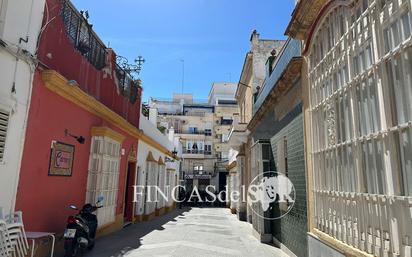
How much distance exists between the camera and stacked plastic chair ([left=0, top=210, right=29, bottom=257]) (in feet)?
15.4

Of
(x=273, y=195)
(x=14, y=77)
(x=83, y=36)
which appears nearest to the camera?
(x=14, y=77)

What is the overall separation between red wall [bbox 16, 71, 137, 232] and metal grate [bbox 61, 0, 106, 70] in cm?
163

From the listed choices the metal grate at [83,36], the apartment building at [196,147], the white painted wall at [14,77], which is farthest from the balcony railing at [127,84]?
the apartment building at [196,147]

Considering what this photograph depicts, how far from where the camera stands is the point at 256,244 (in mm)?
8977

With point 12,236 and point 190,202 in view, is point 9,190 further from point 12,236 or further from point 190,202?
point 190,202

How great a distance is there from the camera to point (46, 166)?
6.45 m

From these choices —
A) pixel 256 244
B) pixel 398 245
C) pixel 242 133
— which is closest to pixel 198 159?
pixel 242 133

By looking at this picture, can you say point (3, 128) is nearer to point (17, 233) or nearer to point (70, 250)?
point (17, 233)

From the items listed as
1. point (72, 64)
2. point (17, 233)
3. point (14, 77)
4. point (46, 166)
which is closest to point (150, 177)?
point (72, 64)

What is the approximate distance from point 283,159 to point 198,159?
32333mm

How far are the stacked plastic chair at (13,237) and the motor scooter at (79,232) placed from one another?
1185 mm

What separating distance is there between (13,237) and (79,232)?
1.91 m

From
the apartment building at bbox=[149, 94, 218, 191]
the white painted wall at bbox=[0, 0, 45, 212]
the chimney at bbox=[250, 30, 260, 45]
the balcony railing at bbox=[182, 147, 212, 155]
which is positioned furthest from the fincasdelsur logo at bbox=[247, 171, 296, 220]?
the balcony railing at bbox=[182, 147, 212, 155]

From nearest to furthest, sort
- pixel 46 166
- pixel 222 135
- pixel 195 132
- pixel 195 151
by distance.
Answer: pixel 46 166
pixel 195 151
pixel 222 135
pixel 195 132
